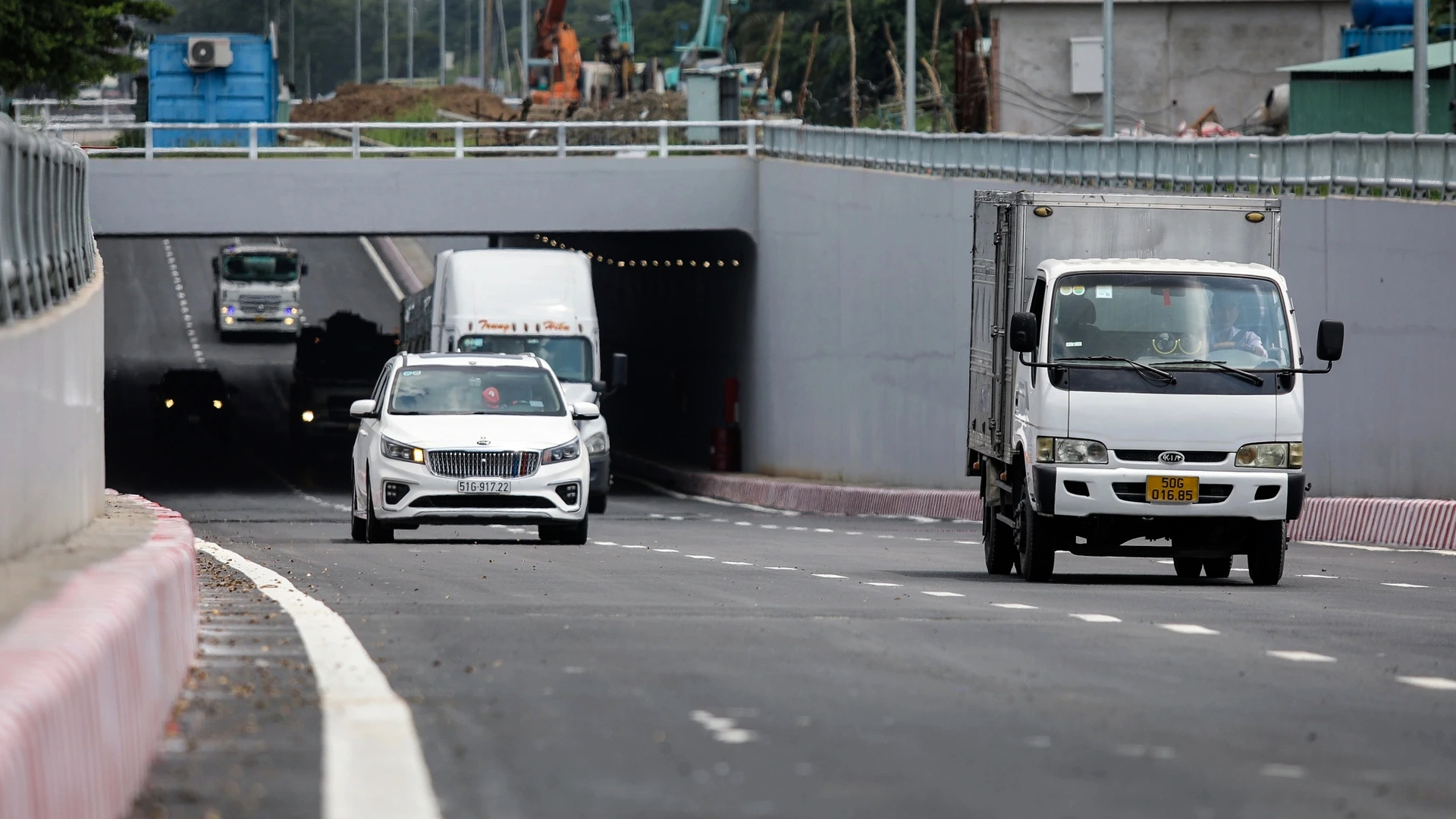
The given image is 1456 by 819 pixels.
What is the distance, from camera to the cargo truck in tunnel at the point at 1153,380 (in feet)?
55.3

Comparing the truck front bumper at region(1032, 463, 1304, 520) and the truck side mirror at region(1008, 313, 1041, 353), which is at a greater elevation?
the truck side mirror at region(1008, 313, 1041, 353)

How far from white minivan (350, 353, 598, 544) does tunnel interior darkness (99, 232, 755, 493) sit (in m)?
20.6

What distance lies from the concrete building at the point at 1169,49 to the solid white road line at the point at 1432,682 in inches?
1816

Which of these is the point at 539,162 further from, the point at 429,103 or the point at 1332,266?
the point at 429,103

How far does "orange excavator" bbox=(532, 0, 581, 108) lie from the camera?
270 ft

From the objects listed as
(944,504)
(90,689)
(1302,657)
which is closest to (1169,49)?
(944,504)

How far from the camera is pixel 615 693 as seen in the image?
8.85m

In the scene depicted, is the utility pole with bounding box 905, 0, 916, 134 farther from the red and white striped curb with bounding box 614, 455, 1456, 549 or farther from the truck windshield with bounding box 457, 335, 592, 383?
the truck windshield with bounding box 457, 335, 592, 383

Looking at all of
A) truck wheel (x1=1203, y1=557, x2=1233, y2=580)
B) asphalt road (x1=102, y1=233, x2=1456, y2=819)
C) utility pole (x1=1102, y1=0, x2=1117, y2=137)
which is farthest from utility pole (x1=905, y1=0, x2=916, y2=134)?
asphalt road (x1=102, y1=233, x2=1456, y2=819)

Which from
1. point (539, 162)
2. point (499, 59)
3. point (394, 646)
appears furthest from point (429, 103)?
point (499, 59)

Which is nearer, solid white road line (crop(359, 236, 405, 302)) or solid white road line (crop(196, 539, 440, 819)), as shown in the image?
solid white road line (crop(196, 539, 440, 819))

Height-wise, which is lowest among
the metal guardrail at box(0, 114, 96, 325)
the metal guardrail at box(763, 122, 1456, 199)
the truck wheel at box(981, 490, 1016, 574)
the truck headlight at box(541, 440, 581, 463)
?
the truck wheel at box(981, 490, 1016, 574)

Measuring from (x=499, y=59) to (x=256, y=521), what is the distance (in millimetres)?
153179

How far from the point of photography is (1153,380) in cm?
1691
